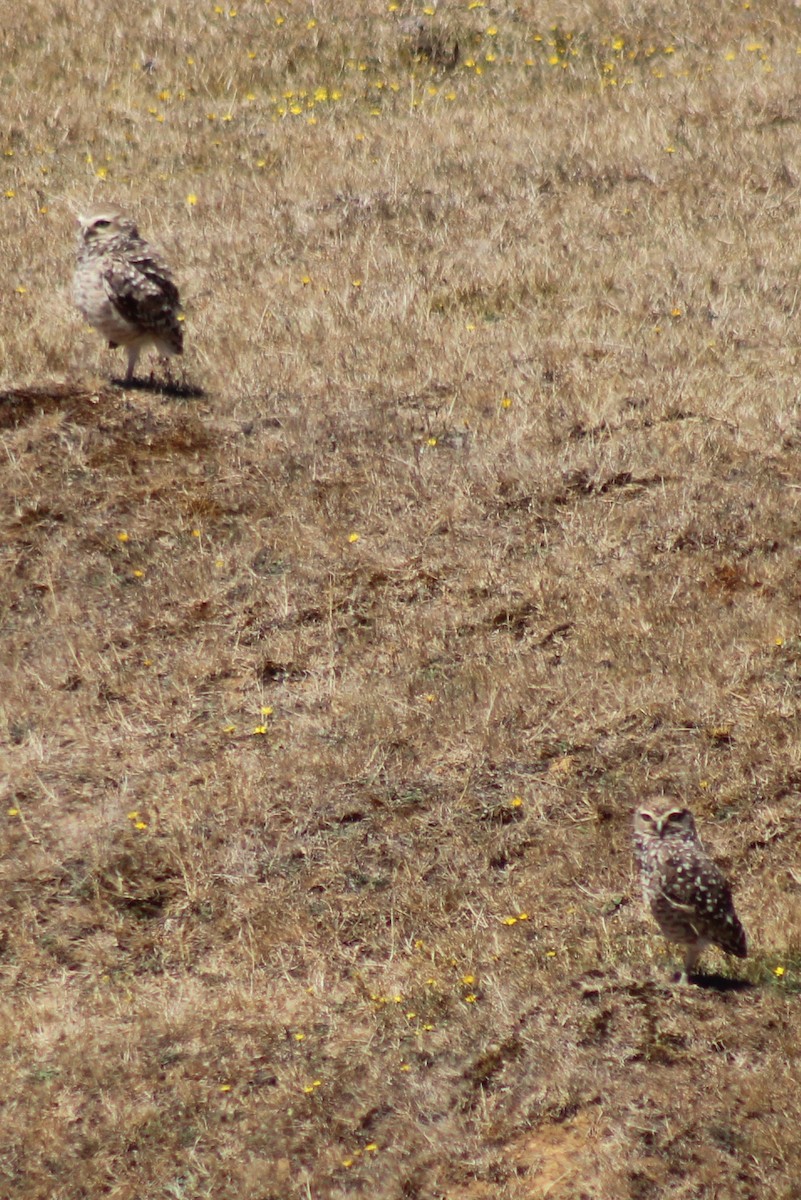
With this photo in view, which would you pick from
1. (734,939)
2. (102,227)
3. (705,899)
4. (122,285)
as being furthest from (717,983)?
(102,227)

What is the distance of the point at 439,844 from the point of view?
852 centimetres

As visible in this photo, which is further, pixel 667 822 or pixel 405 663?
pixel 405 663

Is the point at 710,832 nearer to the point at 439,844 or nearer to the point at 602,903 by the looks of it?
the point at 602,903

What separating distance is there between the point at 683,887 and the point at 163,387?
6.82 meters

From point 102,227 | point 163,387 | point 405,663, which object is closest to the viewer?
point 405,663

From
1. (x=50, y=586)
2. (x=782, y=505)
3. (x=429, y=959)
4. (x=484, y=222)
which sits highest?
(x=484, y=222)

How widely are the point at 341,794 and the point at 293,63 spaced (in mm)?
13263

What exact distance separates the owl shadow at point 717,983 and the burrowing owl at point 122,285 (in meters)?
6.59

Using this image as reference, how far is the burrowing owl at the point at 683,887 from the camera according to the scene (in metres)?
6.88

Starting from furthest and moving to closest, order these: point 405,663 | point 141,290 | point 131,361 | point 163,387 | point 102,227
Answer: point 163,387 → point 131,361 → point 102,227 → point 141,290 → point 405,663

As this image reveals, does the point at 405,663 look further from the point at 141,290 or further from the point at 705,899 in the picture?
the point at 141,290

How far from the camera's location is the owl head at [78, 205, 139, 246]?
Result: 452 inches

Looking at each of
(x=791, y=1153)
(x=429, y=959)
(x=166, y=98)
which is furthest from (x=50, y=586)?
(x=166, y=98)

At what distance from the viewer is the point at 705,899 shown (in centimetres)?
686
